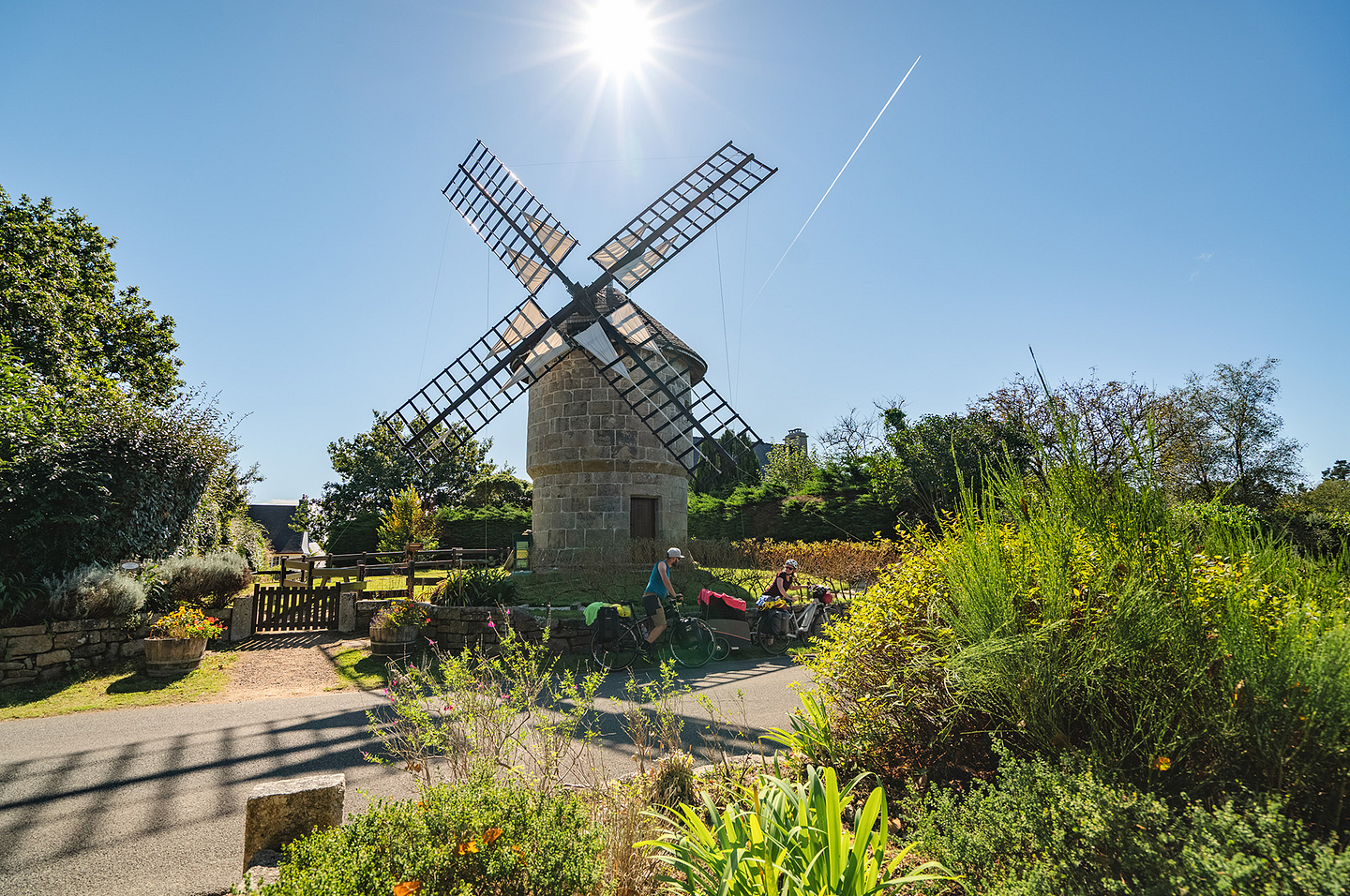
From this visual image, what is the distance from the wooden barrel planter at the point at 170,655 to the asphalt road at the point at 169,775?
149cm

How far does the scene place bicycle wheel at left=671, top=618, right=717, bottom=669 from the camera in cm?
890

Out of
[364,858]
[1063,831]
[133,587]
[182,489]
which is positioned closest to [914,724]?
[1063,831]

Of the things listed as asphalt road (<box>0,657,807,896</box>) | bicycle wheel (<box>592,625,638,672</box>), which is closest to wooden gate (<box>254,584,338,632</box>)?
asphalt road (<box>0,657,807,896</box>)

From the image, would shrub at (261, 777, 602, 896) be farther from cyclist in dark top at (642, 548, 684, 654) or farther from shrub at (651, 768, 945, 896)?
cyclist in dark top at (642, 548, 684, 654)

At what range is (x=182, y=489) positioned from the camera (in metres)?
10.6

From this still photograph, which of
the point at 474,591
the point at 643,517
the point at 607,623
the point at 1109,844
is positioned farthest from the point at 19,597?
the point at 1109,844

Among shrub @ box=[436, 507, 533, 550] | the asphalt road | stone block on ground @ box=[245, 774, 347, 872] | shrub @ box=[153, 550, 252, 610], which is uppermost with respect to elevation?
shrub @ box=[436, 507, 533, 550]

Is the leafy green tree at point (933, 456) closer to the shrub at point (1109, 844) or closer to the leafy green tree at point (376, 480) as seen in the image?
the shrub at point (1109, 844)

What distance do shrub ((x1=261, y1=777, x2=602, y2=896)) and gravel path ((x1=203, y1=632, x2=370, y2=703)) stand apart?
6153mm

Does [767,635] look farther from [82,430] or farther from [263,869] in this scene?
[82,430]

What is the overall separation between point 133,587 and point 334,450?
104ft

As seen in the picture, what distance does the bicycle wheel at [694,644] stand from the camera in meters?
8.90

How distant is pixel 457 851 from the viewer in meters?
2.25

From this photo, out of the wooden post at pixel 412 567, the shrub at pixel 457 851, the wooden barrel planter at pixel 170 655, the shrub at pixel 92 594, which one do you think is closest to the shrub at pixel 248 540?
the wooden post at pixel 412 567
